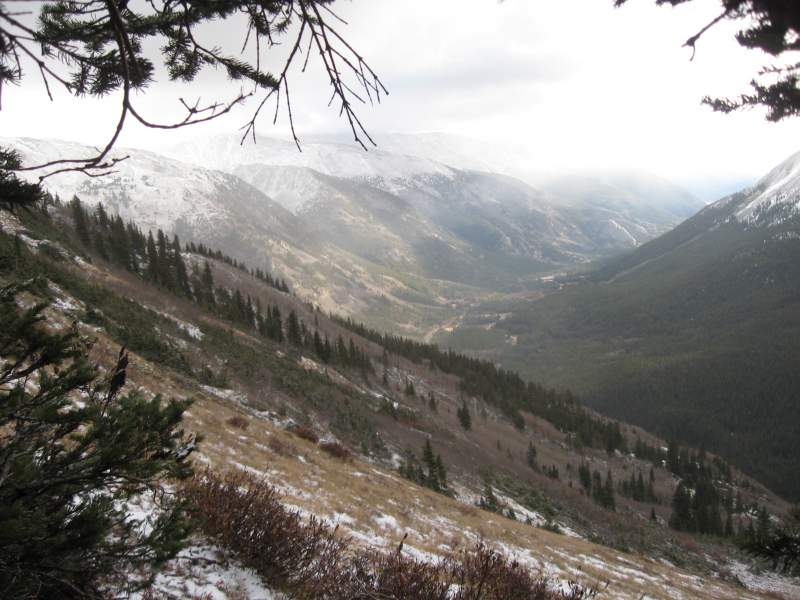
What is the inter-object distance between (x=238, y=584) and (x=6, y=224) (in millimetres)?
45617

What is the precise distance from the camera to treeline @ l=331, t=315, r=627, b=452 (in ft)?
402

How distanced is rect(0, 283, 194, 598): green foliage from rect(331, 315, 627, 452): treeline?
4653 inches

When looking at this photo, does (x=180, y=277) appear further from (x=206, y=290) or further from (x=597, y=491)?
(x=597, y=491)

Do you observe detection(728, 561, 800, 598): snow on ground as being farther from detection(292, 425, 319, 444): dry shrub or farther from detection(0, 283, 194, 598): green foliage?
detection(0, 283, 194, 598): green foliage

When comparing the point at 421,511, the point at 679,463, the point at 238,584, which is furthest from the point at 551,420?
the point at 238,584

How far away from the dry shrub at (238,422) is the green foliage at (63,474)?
14.4m

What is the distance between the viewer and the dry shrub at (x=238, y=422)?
17953 mm

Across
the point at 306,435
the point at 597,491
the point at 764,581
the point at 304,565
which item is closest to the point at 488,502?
the point at 306,435

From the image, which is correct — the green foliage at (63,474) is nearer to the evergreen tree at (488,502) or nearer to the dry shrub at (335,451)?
the dry shrub at (335,451)

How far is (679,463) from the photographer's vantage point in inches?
4759

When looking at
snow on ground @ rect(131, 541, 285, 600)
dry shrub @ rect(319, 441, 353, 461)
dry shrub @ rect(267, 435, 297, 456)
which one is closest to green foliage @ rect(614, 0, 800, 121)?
snow on ground @ rect(131, 541, 285, 600)

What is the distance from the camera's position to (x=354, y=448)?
→ 32.0m

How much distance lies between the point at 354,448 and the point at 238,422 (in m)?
15.1

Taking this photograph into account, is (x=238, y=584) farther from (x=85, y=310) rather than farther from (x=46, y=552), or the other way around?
(x=85, y=310)
